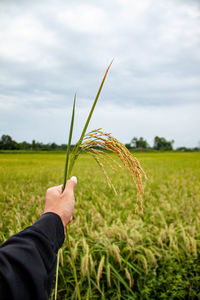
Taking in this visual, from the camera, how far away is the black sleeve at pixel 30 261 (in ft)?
2.39

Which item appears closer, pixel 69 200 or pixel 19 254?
pixel 19 254

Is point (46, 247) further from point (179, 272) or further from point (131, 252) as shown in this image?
point (179, 272)

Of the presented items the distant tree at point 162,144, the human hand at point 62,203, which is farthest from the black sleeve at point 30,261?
the distant tree at point 162,144

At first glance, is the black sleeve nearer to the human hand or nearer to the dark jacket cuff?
the dark jacket cuff

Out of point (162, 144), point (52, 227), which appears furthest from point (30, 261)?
point (162, 144)

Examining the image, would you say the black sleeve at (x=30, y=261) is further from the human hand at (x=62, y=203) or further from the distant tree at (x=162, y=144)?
the distant tree at (x=162, y=144)

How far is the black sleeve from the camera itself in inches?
28.6

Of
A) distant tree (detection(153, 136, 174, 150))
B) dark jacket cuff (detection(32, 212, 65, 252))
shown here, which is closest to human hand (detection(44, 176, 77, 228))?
dark jacket cuff (detection(32, 212, 65, 252))

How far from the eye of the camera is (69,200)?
1156mm

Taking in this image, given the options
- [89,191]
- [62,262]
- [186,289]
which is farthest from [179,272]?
[89,191]

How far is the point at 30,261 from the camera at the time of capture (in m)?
0.81

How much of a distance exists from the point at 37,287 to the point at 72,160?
59 cm

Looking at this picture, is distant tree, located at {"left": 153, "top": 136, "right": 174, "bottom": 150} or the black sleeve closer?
the black sleeve

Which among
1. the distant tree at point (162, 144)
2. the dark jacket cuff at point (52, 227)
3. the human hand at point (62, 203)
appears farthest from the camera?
the distant tree at point (162, 144)
